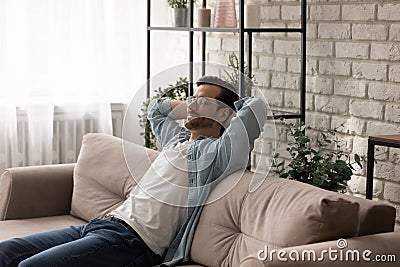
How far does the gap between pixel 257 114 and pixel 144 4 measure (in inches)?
78.4

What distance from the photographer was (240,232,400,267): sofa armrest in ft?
7.39

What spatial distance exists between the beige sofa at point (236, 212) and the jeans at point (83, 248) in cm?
23

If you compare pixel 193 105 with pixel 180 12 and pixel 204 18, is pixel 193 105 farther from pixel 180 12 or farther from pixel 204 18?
pixel 180 12

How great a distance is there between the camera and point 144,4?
469 centimetres

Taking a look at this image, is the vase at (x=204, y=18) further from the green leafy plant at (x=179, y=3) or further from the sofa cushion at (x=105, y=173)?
the sofa cushion at (x=105, y=173)

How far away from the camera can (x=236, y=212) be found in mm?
2787

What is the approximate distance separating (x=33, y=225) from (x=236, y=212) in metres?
1.12

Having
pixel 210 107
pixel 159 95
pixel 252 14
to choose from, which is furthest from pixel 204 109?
pixel 159 95

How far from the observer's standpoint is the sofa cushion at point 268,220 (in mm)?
2439

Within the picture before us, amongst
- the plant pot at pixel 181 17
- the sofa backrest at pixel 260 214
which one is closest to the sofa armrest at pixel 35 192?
the sofa backrest at pixel 260 214

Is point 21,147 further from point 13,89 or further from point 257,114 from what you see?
point 257,114

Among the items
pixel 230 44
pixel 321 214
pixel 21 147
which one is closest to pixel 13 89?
pixel 21 147

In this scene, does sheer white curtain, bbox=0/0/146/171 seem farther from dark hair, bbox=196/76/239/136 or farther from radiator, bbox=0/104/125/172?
dark hair, bbox=196/76/239/136

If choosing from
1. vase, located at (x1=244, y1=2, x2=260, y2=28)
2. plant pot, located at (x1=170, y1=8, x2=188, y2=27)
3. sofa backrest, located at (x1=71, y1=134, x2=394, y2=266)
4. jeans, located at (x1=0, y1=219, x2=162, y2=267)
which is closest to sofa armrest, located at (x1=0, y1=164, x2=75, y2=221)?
sofa backrest, located at (x1=71, y1=134, x2=394, y2=266)
